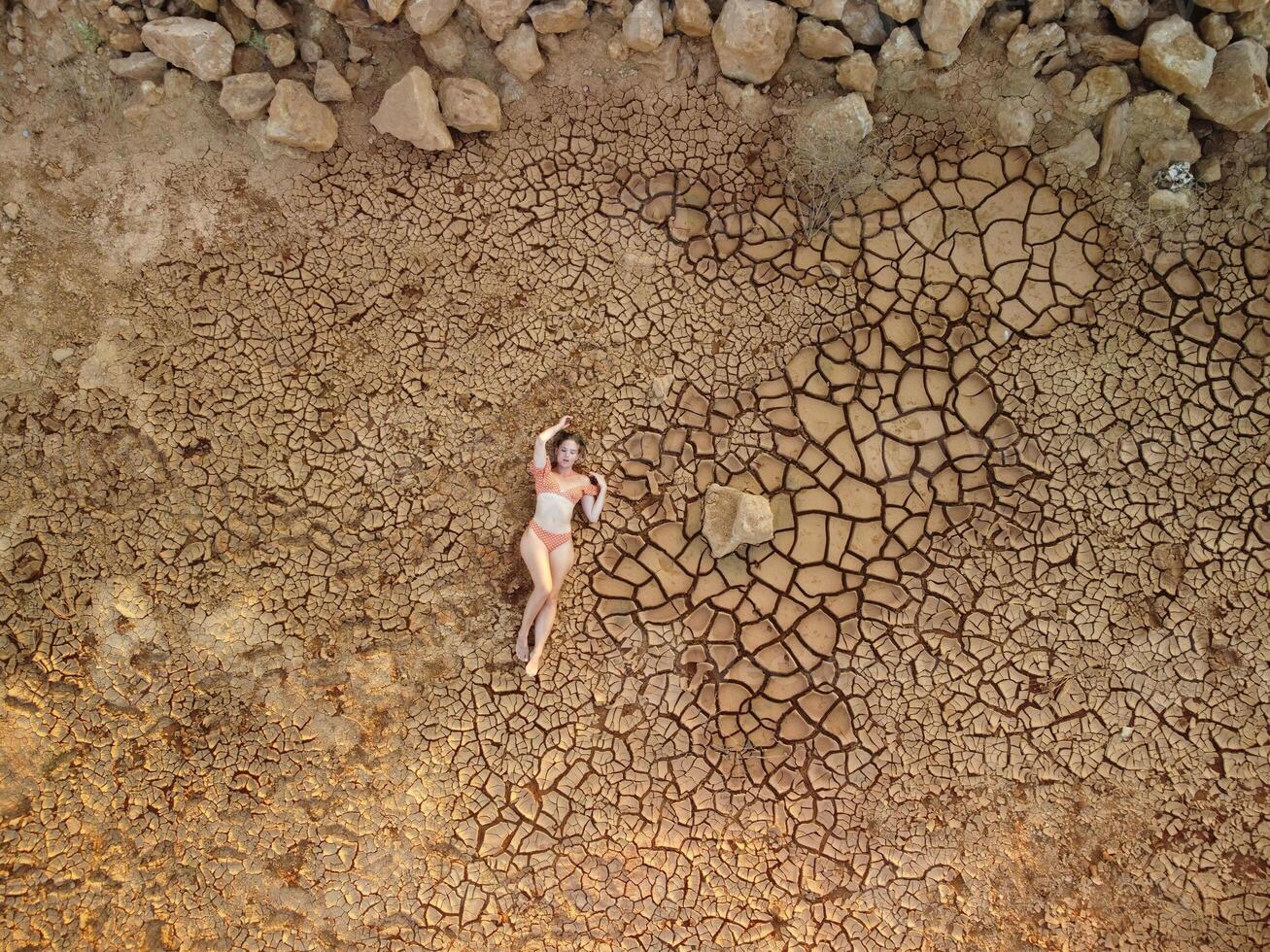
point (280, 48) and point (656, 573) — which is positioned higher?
point (280, 48)

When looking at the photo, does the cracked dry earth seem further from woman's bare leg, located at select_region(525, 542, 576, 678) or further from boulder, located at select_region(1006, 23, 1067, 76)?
boulder, located at select_region(1006, 23, 1067, 76)

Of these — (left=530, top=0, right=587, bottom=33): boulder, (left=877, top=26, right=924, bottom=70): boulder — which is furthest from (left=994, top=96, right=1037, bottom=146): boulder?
(left=530, top=0, right=587, bottom=33): boulder

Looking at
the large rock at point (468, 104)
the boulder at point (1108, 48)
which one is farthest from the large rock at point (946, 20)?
the large rock at point (468, 104)

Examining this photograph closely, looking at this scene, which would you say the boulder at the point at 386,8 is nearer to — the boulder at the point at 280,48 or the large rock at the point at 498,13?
the large rock at the point at 498,13

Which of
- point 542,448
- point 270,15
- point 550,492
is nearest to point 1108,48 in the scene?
point 542,448

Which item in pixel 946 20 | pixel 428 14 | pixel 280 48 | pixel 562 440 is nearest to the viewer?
pixel 946 20

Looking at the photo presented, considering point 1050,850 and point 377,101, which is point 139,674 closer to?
point 377,101

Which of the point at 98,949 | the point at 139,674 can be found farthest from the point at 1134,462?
the point at 98,949

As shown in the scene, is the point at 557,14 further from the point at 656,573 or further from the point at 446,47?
the point at 656,573
